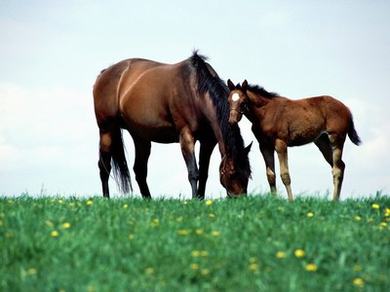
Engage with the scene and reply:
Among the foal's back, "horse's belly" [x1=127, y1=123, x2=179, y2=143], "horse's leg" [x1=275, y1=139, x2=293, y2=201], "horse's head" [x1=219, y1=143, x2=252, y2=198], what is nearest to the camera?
"horse's head" [x1=219, y1=143, x2=252, y2=198]

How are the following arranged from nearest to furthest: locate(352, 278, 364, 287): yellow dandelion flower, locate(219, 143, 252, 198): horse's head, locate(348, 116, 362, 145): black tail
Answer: locate(352, 278, 364, 287): yellow dandelion flower, locate(219, 143, 252, 198): horse's head, locate(348, 116, 362, 145): black tail

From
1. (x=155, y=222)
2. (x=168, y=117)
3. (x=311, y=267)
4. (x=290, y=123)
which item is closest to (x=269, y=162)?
(x=290, y=123)

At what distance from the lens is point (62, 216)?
30.2ft

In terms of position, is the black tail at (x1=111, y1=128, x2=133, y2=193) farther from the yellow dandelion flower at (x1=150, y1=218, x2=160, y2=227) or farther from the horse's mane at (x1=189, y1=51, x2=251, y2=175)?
the yellow dandelion flower at (x1=150, y1=218, x2=160, y2=227)

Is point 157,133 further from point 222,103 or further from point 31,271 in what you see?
point 31,271

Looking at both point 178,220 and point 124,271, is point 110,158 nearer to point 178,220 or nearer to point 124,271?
point 178,220

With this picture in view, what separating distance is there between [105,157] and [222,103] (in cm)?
437

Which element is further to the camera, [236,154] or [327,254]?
[236,154]

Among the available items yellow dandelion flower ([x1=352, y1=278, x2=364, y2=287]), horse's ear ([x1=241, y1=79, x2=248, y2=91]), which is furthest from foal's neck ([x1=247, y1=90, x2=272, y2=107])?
yellow dandelion flower ([x1=352, y1=278, x2=364, y2=287])

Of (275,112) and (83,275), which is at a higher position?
(275,112)

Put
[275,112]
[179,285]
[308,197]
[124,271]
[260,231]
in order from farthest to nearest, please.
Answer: [275,112] → [308,197] → [260,231] → [124,271] → [179,285]

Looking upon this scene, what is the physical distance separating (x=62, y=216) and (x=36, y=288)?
2395mm

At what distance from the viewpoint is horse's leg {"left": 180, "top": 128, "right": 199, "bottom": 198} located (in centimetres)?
1352

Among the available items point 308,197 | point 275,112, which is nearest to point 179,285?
point 308,197
